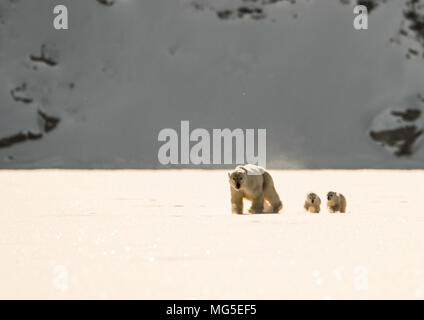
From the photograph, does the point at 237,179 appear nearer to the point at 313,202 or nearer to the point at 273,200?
the point at 273,200

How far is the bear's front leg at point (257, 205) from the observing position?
13609 millimetres

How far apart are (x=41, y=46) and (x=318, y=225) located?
A: 1773 inches

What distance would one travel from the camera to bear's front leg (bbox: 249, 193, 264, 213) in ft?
44.7

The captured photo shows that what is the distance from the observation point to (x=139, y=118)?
4816cm

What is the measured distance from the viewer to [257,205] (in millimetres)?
13648

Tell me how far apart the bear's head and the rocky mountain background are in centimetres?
2922

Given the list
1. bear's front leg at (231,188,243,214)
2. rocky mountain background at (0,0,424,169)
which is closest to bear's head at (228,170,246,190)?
bear's front leg at (231,188,243,214)

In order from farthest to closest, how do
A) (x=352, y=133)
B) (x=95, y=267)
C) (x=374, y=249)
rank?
(x=352, y=133), (x=374, y=249), (x=95, y=267)

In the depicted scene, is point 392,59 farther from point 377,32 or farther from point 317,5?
point 317,5

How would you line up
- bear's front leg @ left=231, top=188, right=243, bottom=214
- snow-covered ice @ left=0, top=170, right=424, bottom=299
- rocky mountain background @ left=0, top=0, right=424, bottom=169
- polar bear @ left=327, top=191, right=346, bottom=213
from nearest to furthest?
snow-covered ice @ left=0, top=170, right=424, bottom=299, bear's front leg @ left=231, top=188, right=243, bottom=214, polar bear @ left=327, top=191, right=346, bottom=213, rocky mountain background @ left=0, top=0, right=424, bottom=169

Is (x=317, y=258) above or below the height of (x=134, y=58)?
below

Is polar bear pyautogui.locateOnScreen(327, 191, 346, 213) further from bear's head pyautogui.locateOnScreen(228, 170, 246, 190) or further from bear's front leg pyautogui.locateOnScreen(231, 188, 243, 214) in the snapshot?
bear's head pyautogui.locateOnScreen(228, 170, 246, 190)

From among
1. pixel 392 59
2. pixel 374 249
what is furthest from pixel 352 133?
pixel 374 249

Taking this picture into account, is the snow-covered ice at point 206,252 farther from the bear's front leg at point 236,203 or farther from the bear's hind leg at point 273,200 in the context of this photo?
the bear's front leg at point 236,203
